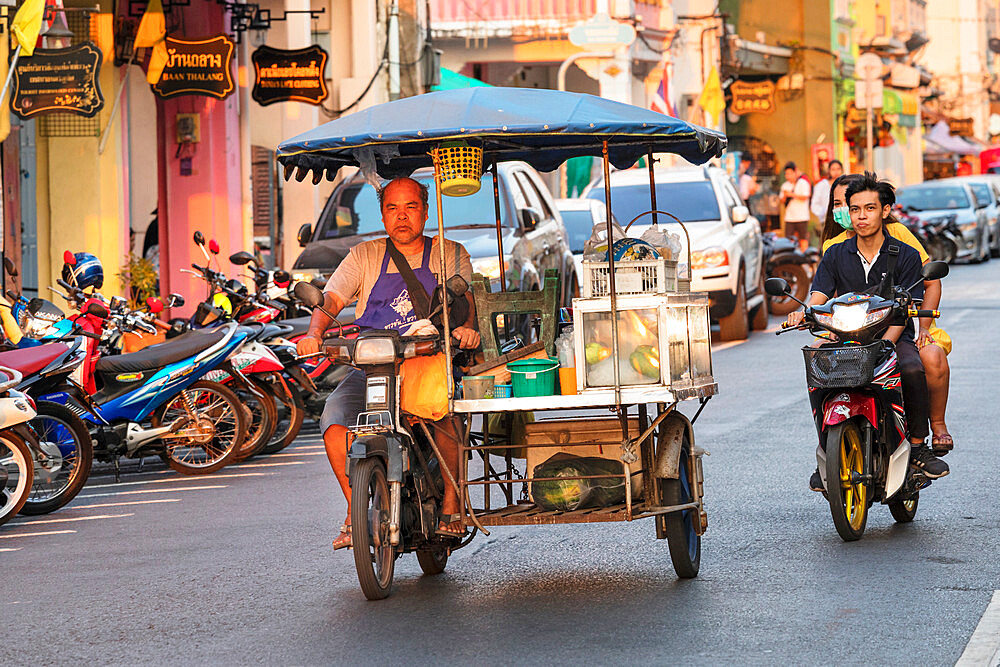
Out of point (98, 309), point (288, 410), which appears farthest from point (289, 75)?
point (98, 309)

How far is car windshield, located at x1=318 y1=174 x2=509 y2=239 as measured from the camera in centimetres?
1543

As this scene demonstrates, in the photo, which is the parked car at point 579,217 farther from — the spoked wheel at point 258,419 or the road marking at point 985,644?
the road marking at point 985,644

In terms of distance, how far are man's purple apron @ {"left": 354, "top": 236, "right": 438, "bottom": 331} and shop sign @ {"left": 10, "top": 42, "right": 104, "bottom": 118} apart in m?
8.33

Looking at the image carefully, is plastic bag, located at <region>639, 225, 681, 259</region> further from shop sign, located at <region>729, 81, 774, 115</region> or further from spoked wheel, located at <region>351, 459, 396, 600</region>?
shop sign, located at <region>729, 81, 774, 115</region>

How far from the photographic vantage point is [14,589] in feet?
25.5

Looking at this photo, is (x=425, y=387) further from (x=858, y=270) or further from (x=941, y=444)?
(x=941, y=444)

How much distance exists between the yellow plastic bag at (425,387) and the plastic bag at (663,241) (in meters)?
1.04

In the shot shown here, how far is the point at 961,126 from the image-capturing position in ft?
230

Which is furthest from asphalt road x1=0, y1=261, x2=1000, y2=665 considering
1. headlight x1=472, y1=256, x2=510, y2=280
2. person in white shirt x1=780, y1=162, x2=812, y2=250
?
person in white shirt x1=780, y1=162, x2=812, y2=250

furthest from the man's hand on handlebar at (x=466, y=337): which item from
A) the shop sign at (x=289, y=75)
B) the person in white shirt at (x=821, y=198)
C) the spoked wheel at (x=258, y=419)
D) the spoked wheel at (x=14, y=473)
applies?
the person in white shirt at (x=821, y=198)

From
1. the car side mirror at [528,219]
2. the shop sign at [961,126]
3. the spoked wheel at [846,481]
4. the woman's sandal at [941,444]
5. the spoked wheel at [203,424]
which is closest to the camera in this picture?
the spoked wheel at [846,481]

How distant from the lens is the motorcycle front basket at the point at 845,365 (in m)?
7.85

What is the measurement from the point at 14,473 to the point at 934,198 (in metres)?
27.5

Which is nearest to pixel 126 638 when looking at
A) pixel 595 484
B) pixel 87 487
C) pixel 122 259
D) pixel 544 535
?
pixel 595 484
